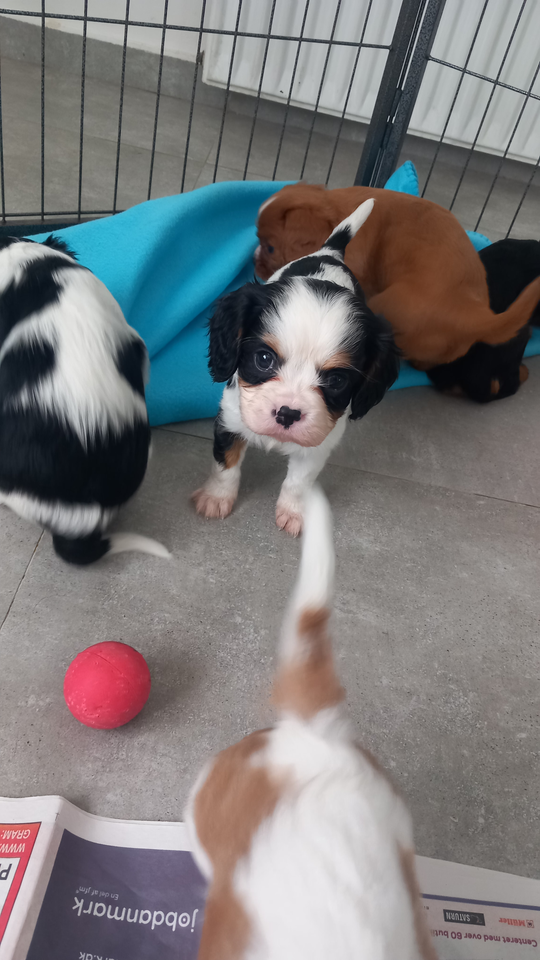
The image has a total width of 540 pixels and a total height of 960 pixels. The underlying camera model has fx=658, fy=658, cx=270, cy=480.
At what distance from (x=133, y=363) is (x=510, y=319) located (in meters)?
1.29

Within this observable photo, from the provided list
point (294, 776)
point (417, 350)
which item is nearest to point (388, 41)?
point (417, 350)

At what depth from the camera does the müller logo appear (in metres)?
1.18

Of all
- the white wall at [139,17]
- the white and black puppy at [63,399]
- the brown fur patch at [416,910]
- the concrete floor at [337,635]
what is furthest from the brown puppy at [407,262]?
the white wall at [139,17]

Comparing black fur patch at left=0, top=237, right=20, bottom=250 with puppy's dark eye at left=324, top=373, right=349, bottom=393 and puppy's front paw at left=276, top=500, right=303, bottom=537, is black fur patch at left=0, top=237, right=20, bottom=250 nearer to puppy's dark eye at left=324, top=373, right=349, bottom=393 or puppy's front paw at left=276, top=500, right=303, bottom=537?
puppy's dark eye at left=324, top=373, right=349, bottom=393

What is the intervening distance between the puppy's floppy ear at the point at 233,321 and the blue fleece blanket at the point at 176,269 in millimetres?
488

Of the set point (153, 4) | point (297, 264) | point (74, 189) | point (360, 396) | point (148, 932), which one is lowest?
point (148, 932)

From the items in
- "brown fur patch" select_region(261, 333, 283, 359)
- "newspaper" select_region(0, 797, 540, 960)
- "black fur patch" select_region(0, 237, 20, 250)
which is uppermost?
"black fur patch" select_region(0, 237, 20, 250)

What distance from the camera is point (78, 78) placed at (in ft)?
12.7

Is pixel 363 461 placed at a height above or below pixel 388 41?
below

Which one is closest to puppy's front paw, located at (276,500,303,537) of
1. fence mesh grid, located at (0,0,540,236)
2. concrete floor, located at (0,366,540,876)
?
concrete floor, located at (0,366,540,876)

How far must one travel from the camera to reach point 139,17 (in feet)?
11.7

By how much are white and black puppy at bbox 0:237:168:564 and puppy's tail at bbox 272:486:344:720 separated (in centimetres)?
55

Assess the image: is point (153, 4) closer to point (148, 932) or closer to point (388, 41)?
point (388, 41)

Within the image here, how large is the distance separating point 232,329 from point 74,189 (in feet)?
6.38
